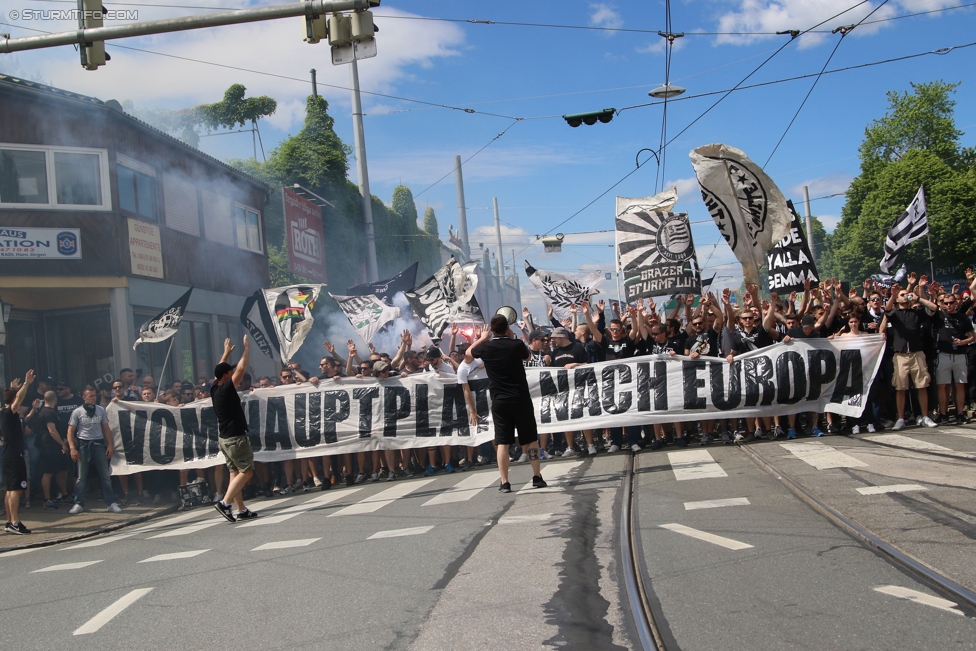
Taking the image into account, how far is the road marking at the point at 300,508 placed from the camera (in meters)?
9.27

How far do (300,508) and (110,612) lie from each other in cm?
477

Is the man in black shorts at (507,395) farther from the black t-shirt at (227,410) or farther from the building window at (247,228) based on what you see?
the building window at (247,228)

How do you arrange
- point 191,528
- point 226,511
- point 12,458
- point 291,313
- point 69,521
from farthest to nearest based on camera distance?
point 291,313 < point 69,521 < point 12,458 < point 191,528 < point 226,511

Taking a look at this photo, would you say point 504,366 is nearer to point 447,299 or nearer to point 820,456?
point 820,456

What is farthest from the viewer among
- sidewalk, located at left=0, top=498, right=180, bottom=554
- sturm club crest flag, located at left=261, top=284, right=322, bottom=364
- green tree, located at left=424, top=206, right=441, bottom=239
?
green tree, located at left=424, top=206, right=441, bottom=239

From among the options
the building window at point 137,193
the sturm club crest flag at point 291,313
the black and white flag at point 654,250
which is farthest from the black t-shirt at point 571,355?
the building window at point 137,193

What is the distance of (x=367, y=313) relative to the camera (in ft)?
55.0

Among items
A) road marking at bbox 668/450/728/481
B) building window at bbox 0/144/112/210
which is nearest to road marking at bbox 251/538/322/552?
road marking at bbox 668/450/728/481

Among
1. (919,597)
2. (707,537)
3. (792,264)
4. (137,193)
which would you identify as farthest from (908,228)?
(137,193)

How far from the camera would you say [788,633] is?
3.96 m

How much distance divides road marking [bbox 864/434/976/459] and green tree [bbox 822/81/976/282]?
40.0 m

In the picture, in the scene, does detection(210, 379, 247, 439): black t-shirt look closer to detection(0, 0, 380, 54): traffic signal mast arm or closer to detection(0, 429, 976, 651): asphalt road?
detection(0, 429, 976, 651): asphalt road

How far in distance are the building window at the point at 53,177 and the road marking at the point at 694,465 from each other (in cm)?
1413

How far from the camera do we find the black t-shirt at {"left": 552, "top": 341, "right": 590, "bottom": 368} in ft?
41.8
